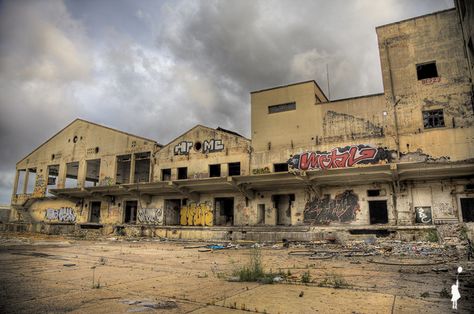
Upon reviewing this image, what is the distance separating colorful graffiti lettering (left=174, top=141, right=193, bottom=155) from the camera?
27356 mm

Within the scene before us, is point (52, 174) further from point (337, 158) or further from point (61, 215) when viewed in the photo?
point (337, 158)

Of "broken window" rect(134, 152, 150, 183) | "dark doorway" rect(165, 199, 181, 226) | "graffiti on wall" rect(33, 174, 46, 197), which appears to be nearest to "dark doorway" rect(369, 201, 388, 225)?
"dark doorway" rect(165, 199, 181, 226)

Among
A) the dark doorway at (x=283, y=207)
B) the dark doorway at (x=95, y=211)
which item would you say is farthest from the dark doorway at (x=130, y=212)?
the dark doorway at (x=283, y=207)

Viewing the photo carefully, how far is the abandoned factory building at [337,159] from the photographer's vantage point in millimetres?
18547

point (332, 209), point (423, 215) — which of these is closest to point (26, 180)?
point (332, 209)

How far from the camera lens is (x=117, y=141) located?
3103 cm

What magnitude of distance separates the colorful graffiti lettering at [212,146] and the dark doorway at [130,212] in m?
9.44

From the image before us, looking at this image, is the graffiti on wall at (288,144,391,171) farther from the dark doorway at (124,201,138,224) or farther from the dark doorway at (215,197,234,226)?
the dark doorway at (124,201,138,224)

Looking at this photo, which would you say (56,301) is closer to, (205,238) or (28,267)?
(28,267)

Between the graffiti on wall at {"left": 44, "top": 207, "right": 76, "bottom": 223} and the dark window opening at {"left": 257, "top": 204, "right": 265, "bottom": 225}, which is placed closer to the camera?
the dark window opening at {"left": 257, "top": 204, "right": 265, "bottom": 225}

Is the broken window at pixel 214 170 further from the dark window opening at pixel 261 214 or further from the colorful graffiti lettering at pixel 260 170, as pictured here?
the dark window opening at pixel 261 214

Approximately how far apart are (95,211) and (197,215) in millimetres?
13110

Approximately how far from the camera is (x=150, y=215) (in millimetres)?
28062

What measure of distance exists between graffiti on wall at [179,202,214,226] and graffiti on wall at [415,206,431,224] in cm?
1417
